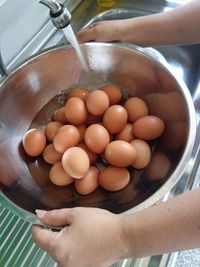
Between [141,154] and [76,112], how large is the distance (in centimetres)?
17

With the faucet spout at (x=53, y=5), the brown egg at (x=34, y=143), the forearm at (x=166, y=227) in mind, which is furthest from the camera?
the brown egg at (x=34, y=143)

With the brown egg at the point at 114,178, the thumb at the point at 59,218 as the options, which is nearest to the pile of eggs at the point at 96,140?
the brown egg at the point at 114,178

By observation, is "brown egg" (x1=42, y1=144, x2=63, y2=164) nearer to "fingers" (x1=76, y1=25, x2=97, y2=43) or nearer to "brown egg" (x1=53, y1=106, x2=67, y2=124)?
"brown egg" (x1=53, y1=106, x2=67, y2=124)

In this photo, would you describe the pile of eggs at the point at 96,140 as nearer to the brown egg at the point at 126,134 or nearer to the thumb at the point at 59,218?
the brown egg at the point at 126,134

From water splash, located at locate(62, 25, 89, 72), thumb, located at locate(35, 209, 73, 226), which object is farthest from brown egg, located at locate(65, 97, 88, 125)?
thumb, located at locate(35, 209, 73, 226)

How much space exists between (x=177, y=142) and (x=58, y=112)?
0.29 meters

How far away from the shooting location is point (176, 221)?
18.7 inches

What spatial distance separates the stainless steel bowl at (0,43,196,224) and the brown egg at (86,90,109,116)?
0.09 meters

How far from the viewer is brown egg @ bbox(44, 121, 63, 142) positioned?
73cm

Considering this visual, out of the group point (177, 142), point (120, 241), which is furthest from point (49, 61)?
point (120, 241)

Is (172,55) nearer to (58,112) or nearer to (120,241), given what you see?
(58,112)

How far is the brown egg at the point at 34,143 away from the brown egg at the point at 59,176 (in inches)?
2.3

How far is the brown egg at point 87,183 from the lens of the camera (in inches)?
25.4

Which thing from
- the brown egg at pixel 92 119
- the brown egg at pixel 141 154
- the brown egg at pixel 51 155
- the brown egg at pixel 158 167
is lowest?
the brown egg at pixel 158 167
